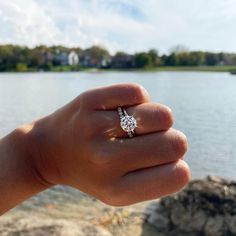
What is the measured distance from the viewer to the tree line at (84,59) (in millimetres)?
63875

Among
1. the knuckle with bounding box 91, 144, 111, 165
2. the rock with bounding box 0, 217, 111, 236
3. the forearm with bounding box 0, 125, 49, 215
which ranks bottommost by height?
the rock with bounding box 0, 217, 111, 236

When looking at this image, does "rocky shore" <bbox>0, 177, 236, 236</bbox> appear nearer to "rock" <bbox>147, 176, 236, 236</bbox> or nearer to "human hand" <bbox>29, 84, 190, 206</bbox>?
"rock" <bbox>147, 176, 236, 236</bbox>

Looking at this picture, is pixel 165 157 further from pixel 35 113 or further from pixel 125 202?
pixel 35 113

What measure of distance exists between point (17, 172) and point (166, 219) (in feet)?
21.5

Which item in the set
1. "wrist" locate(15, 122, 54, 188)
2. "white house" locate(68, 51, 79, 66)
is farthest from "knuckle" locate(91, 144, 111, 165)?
"white house" locate(68, 51, 79, 66)

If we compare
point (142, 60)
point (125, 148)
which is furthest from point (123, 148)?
point (142, 60)

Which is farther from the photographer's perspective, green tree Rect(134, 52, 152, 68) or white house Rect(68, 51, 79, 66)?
white house Rect(68, 51, 79, 66)

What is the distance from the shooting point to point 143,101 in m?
1.25

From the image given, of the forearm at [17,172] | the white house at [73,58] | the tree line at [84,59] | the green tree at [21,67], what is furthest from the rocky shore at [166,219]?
the white house at [73,58]

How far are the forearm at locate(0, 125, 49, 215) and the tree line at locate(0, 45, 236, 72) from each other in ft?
191

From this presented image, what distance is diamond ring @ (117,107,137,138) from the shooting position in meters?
1.18

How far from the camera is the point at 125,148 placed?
1.21 m

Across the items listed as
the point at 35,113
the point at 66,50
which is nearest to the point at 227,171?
the point at 35,113

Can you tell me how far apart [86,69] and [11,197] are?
104144 mm
